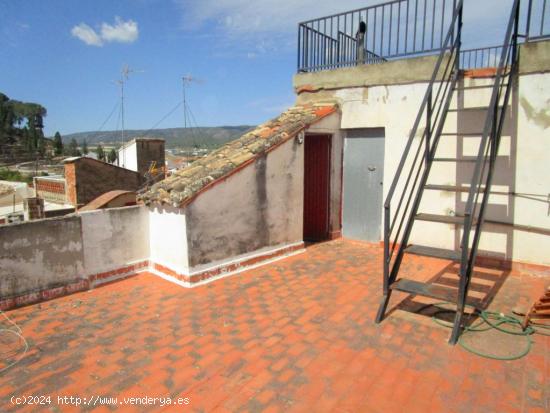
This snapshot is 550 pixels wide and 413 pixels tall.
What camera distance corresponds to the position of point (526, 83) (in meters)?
5.57

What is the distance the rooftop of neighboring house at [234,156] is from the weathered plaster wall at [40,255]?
122 centimetres

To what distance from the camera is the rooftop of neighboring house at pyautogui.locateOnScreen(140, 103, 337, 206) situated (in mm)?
5406

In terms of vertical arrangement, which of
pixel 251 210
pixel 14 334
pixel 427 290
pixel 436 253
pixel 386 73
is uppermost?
pixel 386 73

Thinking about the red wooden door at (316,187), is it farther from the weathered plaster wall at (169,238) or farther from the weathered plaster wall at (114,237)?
the weathered plaster wall at (114,237)

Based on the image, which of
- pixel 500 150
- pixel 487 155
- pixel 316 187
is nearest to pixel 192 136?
pixel 316 187

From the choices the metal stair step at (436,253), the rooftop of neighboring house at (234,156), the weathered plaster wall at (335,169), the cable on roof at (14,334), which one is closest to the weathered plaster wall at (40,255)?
the cable on roof at (14,334)

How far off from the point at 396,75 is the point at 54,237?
619cm

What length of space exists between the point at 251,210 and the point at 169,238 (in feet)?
4.52

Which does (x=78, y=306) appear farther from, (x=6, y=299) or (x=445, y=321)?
(x=445, y=321)

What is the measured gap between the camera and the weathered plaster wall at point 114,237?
5.51 m

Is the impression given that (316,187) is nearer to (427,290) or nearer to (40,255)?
(427,290)

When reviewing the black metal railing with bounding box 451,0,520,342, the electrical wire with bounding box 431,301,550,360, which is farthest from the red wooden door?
the electrical wire with bounding box 431,301,550,360

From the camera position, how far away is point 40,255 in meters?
5.00

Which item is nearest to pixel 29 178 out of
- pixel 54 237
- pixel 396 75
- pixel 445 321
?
pixel 54 237
